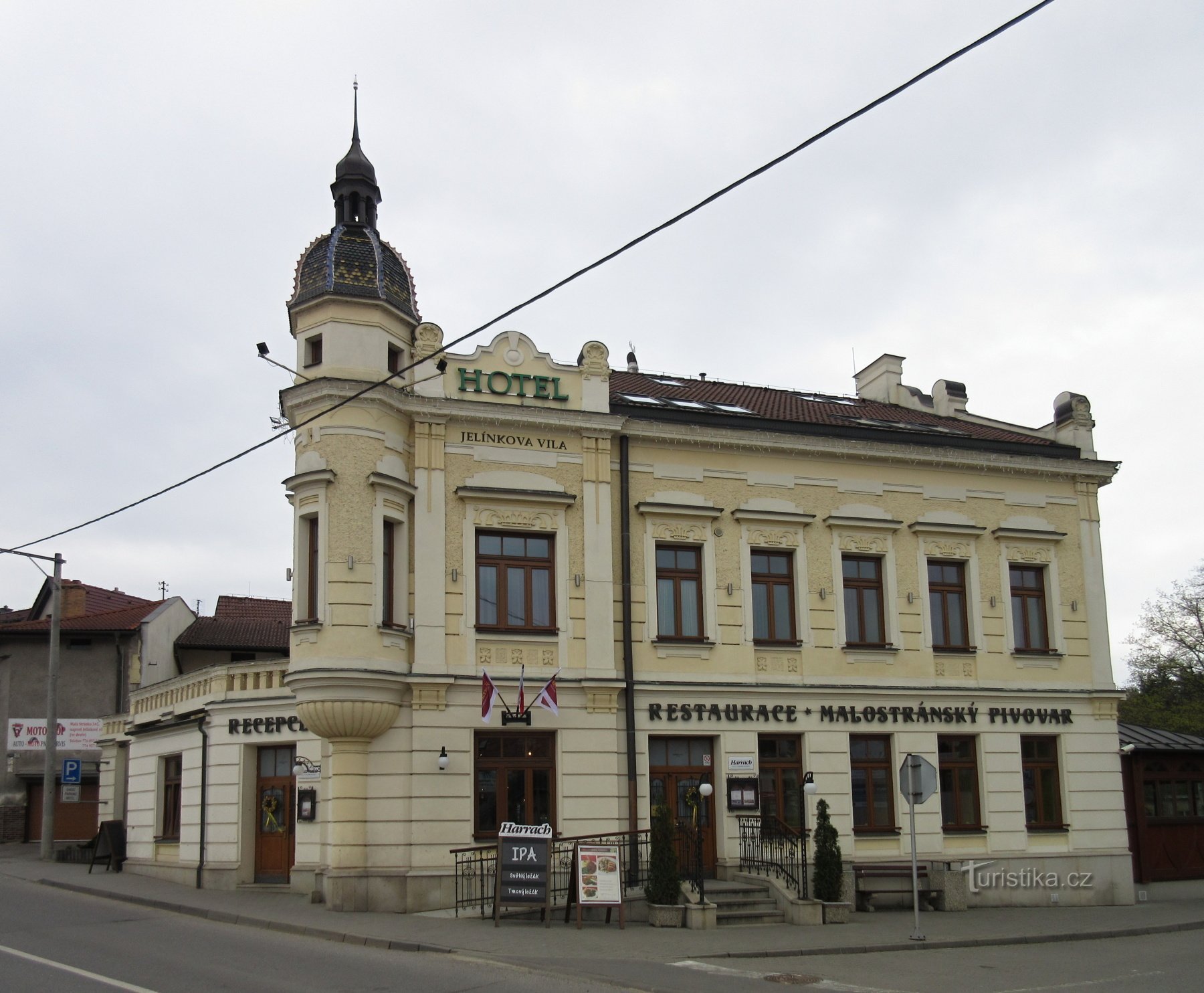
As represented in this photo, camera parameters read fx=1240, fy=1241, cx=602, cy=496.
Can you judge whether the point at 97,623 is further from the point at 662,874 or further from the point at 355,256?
the point at 662,874

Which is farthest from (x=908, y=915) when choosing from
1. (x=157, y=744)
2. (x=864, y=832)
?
(x=157, y=744)

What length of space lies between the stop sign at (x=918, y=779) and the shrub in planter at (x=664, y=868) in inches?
141

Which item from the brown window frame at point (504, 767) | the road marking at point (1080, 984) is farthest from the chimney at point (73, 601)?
the road marking at point (1080, 984)

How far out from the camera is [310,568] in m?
20.6

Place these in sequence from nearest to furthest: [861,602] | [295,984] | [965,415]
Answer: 1. [295,984]
2. [861,602]
3. [965,415]

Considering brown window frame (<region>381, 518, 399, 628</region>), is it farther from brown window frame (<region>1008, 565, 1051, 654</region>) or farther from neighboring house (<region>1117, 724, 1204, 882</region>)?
neighboring house (<region>1117, 724, 1204, 882</region>)

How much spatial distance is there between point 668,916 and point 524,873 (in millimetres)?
2236

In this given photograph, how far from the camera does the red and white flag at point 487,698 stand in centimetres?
2020

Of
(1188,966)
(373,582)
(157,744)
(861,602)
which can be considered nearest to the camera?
(1188,966)

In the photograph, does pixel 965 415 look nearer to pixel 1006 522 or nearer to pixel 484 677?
pixel 1006 522

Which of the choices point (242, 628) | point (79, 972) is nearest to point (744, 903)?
point (79, 972)

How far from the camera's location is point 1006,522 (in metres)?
25.4

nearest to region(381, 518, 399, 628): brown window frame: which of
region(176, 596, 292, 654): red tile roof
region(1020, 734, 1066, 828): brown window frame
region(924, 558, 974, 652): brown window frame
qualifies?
region(924, 558, 974, 652): brown window frame

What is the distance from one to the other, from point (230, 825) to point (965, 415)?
60.6 ft
